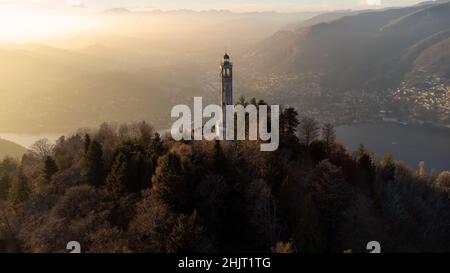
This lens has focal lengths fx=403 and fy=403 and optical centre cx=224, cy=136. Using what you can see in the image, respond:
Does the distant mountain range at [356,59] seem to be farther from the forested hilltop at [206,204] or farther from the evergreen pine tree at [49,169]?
the evergreen pine tree at [49,169]

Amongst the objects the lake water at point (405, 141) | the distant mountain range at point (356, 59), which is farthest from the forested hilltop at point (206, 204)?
the distant mountain range at point (356, 59)

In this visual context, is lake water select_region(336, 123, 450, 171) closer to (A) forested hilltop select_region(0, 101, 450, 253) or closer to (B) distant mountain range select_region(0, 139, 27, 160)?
(A) forested hilltop select_region(0, 101, 450, 253)

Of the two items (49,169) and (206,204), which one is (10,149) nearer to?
(49,169)

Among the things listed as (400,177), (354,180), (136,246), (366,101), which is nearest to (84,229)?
(136,246)

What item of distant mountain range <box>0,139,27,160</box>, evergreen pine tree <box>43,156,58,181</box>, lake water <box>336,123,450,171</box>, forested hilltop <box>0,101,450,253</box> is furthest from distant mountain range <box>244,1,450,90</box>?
evergreen pine tree <box>43,156,58,181</box>

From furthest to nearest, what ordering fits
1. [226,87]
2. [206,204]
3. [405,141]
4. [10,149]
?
[405,141], [10,149], [226,87], [206,204]

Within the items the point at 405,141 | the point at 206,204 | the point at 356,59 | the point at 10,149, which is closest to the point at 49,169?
the point at 206,204
